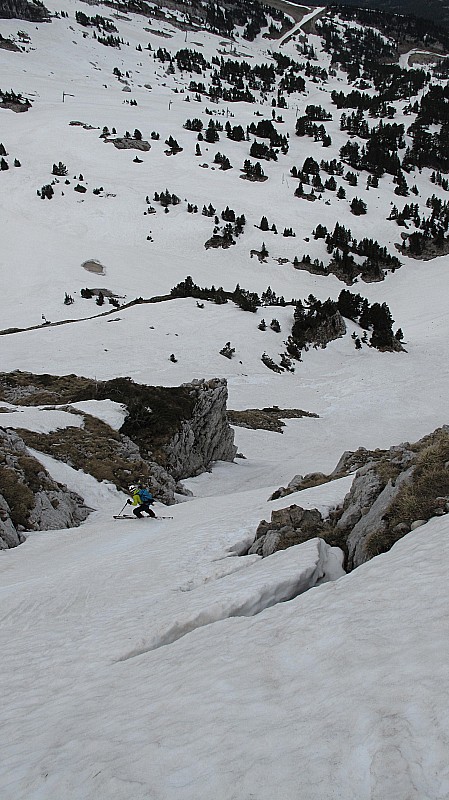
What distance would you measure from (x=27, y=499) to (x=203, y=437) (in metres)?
10.1

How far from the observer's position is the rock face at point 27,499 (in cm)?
1261

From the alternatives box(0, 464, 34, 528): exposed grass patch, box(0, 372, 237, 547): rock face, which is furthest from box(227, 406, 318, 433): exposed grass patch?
box(0, 464, 34, 528): exposed grass patch

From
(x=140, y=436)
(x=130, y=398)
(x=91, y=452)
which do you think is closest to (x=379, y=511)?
(x=91, y=452)

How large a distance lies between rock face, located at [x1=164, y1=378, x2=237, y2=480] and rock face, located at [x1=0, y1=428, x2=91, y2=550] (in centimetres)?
A: 617

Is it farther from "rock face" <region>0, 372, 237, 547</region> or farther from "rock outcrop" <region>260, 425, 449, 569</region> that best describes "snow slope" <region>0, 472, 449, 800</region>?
"rock face" <region>0, 372, 237, 547</region>

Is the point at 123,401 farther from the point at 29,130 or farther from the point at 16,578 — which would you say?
the point at 29,130

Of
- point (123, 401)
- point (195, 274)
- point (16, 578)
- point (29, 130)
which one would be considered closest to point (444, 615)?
point (16, 578)

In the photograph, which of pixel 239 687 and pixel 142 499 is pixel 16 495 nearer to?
pixel 142 499

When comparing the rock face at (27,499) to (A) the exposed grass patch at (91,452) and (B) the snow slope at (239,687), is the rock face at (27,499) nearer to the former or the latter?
(A) the exposed grass patch at (91,452)

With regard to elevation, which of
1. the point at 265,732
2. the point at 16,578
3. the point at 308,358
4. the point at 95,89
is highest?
the point at 95,89

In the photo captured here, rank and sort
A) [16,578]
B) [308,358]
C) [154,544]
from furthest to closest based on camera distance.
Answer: [308,358]
[154,544]
[16,578]

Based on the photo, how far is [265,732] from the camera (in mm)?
3338

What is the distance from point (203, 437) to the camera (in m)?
22.5

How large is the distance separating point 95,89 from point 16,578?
149464 mm
